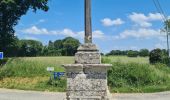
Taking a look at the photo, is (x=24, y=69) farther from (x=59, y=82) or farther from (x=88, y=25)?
(x=88, y=25)

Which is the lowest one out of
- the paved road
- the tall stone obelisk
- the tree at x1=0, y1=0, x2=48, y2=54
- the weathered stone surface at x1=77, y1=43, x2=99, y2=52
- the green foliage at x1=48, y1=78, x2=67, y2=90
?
the paved road

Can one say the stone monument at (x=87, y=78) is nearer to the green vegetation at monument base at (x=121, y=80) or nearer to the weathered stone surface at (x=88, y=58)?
the weathered stone surface at (x=88, y=58)

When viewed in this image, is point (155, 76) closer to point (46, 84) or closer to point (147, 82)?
point (147, 82)

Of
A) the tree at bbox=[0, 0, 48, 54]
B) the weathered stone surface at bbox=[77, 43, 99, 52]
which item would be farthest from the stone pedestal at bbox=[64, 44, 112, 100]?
the tree at bbox=[0, 0, 48, 54]

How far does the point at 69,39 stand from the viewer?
3319 inches

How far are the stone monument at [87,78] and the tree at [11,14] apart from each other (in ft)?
92.1

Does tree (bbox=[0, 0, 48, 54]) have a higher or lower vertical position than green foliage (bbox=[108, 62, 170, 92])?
higher

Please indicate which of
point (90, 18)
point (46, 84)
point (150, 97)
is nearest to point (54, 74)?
point (46, 84)

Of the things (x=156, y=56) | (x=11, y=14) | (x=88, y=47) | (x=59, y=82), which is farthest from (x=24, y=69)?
(x=156, y=56)

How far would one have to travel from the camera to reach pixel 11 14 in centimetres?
4134

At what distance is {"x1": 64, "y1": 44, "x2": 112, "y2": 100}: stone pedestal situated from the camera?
35.2 feet

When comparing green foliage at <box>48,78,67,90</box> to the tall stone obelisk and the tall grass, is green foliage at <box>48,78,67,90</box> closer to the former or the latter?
the tall grass

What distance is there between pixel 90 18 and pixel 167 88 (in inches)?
542

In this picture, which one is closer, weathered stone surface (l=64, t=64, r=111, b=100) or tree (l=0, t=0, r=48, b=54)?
weathered stone surface (l=64, t=64, r=111, b=100)
